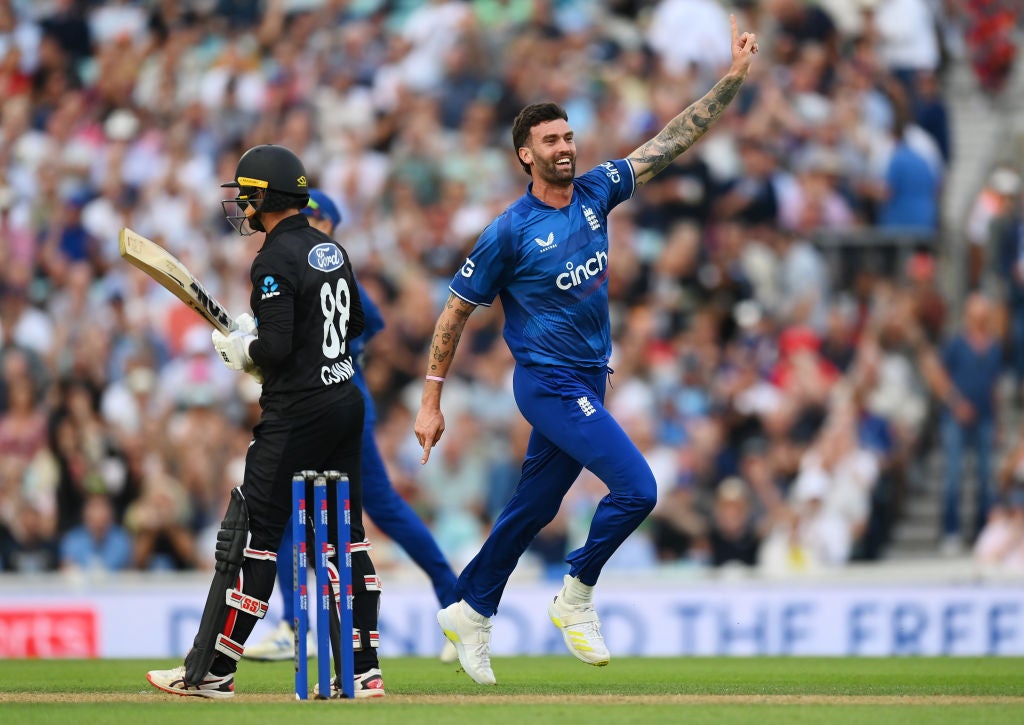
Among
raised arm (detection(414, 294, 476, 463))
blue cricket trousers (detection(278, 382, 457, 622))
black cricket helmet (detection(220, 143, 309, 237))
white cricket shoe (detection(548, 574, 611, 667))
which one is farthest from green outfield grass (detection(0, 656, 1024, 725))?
black cricket helmet (detection(220, 143, 309, 237))

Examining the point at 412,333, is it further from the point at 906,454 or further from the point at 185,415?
the point at 906,454

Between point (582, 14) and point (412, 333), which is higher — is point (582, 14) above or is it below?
above

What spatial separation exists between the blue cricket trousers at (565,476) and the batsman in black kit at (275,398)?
37.9 inches

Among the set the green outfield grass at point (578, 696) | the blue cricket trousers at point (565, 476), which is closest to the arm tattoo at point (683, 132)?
the blue cricket trousers at point (565, 476)

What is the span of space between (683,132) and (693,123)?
7 cm

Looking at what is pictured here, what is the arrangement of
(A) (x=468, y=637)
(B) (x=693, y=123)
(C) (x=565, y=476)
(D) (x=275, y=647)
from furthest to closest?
(D) (x=275, y=647), (B) (x=693, y=123), (A) (x=468, y=637), (C) (x=565, y=476)

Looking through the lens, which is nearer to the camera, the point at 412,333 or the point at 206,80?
the point at 412,333

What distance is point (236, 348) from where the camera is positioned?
7695 millimetres

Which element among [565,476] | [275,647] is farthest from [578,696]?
[275,647]

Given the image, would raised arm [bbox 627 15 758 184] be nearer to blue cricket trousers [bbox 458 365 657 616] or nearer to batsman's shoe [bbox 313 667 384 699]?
blue cricket trousers [bbox 458 365 657 616]

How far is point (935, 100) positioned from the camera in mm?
17344

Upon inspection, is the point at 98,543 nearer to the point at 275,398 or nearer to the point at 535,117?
the point at 275,398

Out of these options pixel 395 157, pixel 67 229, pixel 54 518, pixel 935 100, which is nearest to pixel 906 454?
pixel 935 100

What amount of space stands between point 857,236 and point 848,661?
19.7 ft
